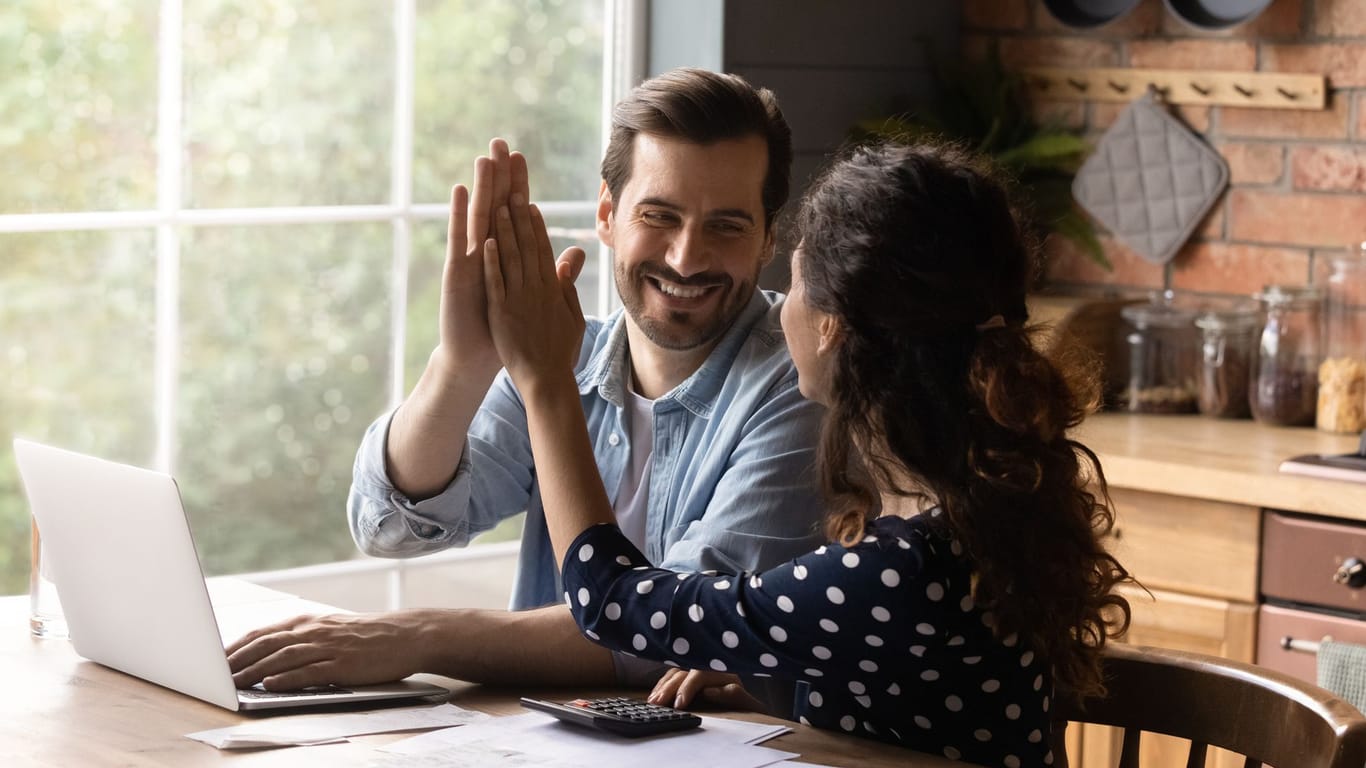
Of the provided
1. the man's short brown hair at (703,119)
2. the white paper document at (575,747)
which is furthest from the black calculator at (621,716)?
the man's short brown hair at (703,119)

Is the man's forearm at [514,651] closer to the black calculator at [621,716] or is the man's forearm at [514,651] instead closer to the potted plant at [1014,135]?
the black calculator at [621,716]

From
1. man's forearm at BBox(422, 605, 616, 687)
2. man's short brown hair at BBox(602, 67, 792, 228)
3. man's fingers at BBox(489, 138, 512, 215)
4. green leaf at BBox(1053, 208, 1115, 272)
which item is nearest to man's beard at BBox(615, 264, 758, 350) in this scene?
man's short brown hair at BBox(602, 67, 792, 228)

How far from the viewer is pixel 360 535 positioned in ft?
6.70

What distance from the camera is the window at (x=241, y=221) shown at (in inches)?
101

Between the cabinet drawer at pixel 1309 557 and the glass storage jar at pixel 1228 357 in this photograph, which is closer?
the cabinet drawer at pixel 1309 557

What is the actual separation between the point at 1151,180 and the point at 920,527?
6.87ft

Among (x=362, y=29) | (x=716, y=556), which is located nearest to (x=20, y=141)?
(x=362, y=29)

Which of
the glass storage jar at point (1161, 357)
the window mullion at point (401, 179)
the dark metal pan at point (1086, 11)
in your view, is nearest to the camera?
the window mullion at point (401, 179)

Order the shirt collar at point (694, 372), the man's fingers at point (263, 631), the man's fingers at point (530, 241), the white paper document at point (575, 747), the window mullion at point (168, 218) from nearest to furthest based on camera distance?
the white paper document at point (575, 747) < the man's fingers at point (263, 631) < the man's fingers at point (530, 241) < the shirt collar at point (694, 372) < the window mullion at point (168, 218)

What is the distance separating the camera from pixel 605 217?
2.22 metres

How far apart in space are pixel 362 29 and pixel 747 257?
1118mm

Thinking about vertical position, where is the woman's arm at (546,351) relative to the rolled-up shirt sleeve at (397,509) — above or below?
above

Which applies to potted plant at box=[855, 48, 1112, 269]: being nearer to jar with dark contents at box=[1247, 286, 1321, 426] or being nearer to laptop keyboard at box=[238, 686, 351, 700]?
jar with dark contents at box=[1247, 286, 1321, 426]

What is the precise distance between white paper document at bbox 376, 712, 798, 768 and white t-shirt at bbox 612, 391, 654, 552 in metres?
0.52
